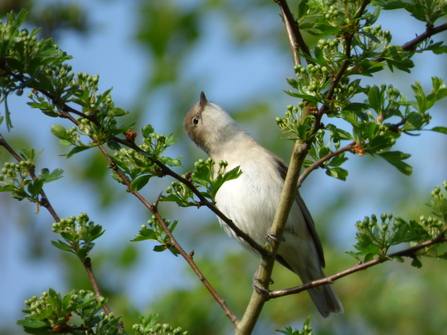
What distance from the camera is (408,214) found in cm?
512

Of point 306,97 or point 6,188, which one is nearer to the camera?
point 306,97

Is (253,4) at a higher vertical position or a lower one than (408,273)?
higher

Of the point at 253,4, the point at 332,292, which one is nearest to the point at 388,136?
the point at 332,292

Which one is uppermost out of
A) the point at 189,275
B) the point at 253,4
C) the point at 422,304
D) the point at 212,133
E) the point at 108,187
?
the point at 253,4

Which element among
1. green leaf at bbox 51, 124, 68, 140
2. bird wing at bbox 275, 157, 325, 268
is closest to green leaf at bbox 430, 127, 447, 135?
green leaf at bbox 51, 124, 68, 140

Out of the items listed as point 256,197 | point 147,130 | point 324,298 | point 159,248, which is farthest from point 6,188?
point 324,298

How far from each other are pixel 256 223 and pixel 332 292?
125 cm

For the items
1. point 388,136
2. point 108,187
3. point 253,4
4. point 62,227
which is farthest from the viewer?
point 253,4

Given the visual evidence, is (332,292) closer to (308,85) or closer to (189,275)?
(189,275)

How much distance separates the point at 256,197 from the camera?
4801 millimetres

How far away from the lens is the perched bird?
4844 mm

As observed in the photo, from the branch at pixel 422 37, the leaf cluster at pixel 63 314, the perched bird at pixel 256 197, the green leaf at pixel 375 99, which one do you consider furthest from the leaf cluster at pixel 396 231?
the perched bird at pixel 256 197

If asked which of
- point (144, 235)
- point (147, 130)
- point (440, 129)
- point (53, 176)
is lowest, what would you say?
point (440, 129)

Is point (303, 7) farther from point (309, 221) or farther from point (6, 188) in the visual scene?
point (309, 221)
